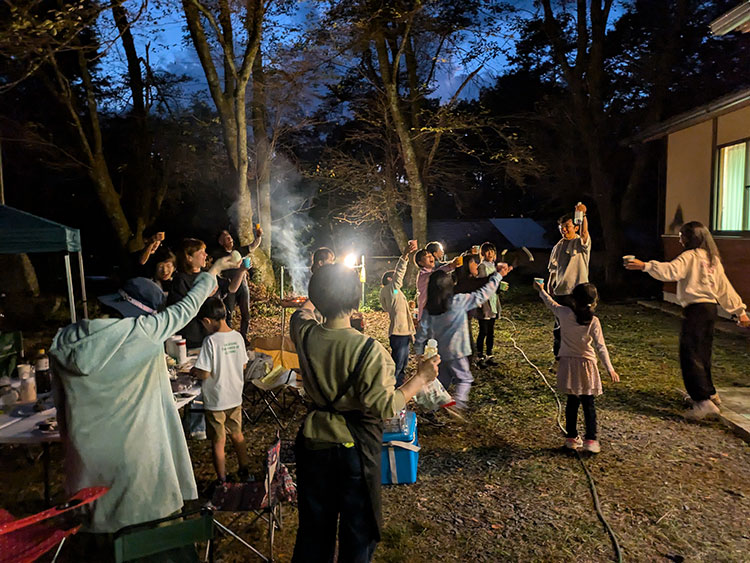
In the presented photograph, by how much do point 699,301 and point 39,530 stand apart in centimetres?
596

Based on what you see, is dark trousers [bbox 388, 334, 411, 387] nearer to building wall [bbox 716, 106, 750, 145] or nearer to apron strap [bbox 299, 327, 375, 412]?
apron strap [bbox 299, 327, 375, 412]

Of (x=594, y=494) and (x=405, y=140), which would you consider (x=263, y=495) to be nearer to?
(x=594, y=494)

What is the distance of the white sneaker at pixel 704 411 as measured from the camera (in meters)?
5.82

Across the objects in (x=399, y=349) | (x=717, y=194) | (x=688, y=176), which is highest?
(x=688, y=176)

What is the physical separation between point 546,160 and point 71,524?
18.8 m

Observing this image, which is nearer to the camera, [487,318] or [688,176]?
[487,318]

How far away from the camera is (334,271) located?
260 centimetres

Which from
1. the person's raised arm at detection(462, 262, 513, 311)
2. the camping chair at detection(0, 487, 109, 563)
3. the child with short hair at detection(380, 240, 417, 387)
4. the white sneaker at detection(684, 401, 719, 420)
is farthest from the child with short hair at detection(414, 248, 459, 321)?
the camping chair at detection(0, 487, 109, 563)

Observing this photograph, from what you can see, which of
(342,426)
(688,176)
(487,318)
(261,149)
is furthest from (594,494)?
(261,149)

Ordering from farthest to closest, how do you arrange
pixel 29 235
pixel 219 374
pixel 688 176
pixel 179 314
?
pixel 688 176 → pixel 29 235 → pixel 219 374 → pixel 179 314

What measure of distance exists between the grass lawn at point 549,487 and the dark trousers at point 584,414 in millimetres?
217

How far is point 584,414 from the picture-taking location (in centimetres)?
500

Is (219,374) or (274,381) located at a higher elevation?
(219,374)

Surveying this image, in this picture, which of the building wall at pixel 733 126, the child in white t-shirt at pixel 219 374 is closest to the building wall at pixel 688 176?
the building wall at pixel 733 126
